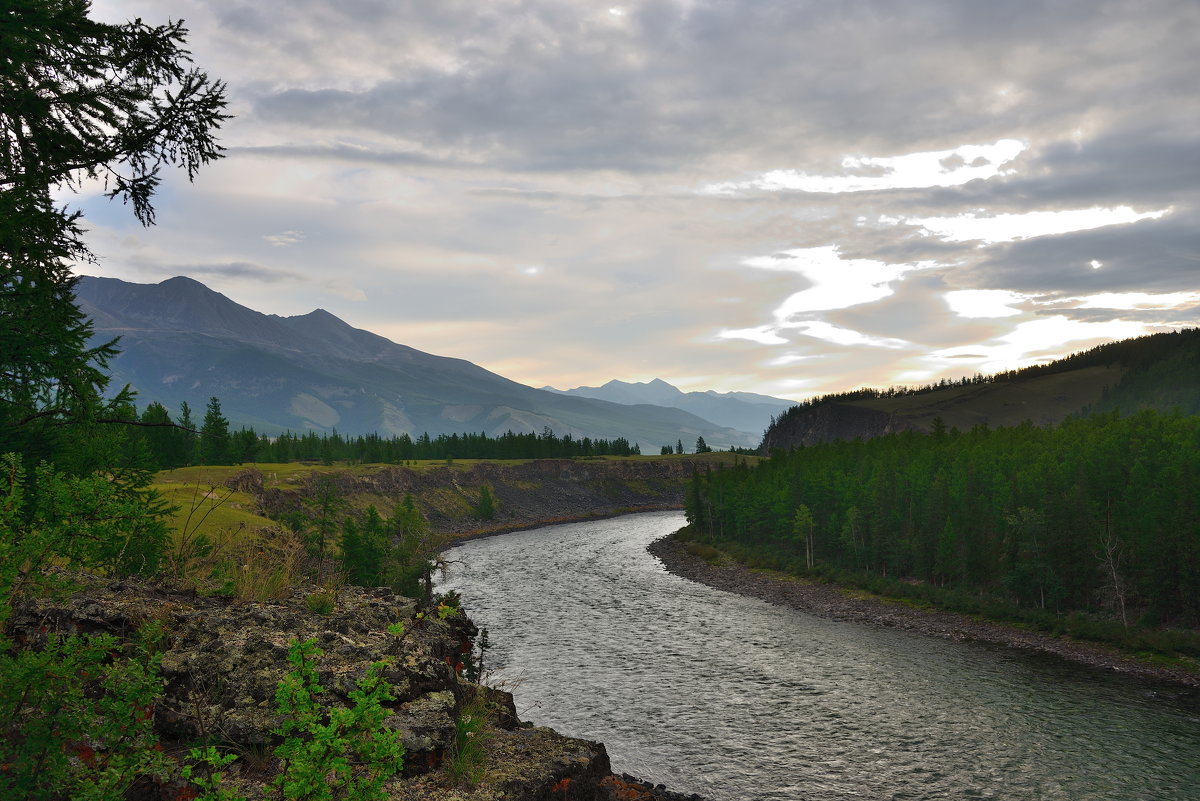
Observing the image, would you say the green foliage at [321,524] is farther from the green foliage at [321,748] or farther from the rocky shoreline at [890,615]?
the rocky shoreline at [890,615]

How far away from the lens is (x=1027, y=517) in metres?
73.9

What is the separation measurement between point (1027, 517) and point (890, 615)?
19284mm

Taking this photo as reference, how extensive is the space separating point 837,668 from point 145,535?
50.6m

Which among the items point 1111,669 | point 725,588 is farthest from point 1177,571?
point 725,588

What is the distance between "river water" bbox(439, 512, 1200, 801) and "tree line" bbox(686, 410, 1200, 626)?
731 inches

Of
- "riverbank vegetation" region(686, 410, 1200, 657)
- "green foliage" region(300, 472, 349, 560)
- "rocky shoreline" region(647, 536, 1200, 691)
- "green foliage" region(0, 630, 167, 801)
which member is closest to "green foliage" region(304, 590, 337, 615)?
"green foliage" region(0, 630, 167, 801)

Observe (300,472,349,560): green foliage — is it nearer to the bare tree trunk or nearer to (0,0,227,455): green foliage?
(0,0,227,455): green foliage

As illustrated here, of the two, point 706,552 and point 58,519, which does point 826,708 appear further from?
point 706,552

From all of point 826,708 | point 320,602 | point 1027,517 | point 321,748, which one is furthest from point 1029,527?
point 321,748

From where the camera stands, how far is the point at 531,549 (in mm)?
127562

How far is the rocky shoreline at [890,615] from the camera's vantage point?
5556cm

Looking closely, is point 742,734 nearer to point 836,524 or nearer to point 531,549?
point 836,524

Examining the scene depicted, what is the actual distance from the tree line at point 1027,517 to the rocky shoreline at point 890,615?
22.3 ft

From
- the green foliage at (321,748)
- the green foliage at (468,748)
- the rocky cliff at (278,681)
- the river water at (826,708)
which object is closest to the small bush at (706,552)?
the river water at (826,708)
